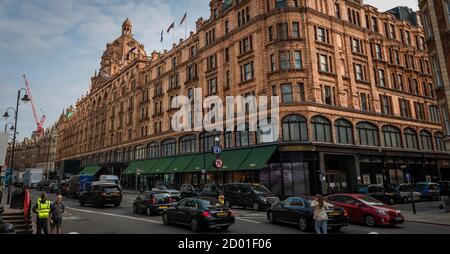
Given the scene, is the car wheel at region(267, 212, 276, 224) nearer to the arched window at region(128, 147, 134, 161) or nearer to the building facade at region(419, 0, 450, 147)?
the building facade at region(419, 0, 450, 147)

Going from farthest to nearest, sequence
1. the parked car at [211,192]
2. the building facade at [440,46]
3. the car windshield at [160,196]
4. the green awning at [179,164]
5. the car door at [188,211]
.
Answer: the green awning at [179,164]
the parked car at [211,192]
the building facade at [440,46]
the car windshield at [160,196]
the car door at [188,211]

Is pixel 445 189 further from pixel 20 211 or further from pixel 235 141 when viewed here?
pixel 20 211

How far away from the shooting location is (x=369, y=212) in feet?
46.9

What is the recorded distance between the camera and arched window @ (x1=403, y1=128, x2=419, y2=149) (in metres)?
38.9

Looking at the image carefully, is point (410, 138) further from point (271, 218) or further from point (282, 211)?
point (282, 211)

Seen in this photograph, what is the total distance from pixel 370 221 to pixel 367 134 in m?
22.8

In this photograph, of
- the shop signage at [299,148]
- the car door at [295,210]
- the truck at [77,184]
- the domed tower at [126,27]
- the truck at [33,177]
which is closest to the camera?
the car door at [295,210]

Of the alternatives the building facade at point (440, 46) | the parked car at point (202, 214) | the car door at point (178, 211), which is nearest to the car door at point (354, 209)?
the parked car at point (202, 214)

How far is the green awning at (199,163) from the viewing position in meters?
36.3

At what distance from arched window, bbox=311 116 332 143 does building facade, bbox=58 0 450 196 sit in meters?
0.11

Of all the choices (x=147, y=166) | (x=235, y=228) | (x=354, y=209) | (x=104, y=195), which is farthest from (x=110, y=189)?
(x=147, y=166)

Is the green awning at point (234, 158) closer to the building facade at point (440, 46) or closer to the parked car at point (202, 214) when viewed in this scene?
the building facade at point (440, 46)

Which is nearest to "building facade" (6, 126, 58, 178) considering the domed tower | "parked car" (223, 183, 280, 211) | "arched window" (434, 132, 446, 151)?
the domed tower

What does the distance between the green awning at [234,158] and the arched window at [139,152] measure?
2310 centimetres
